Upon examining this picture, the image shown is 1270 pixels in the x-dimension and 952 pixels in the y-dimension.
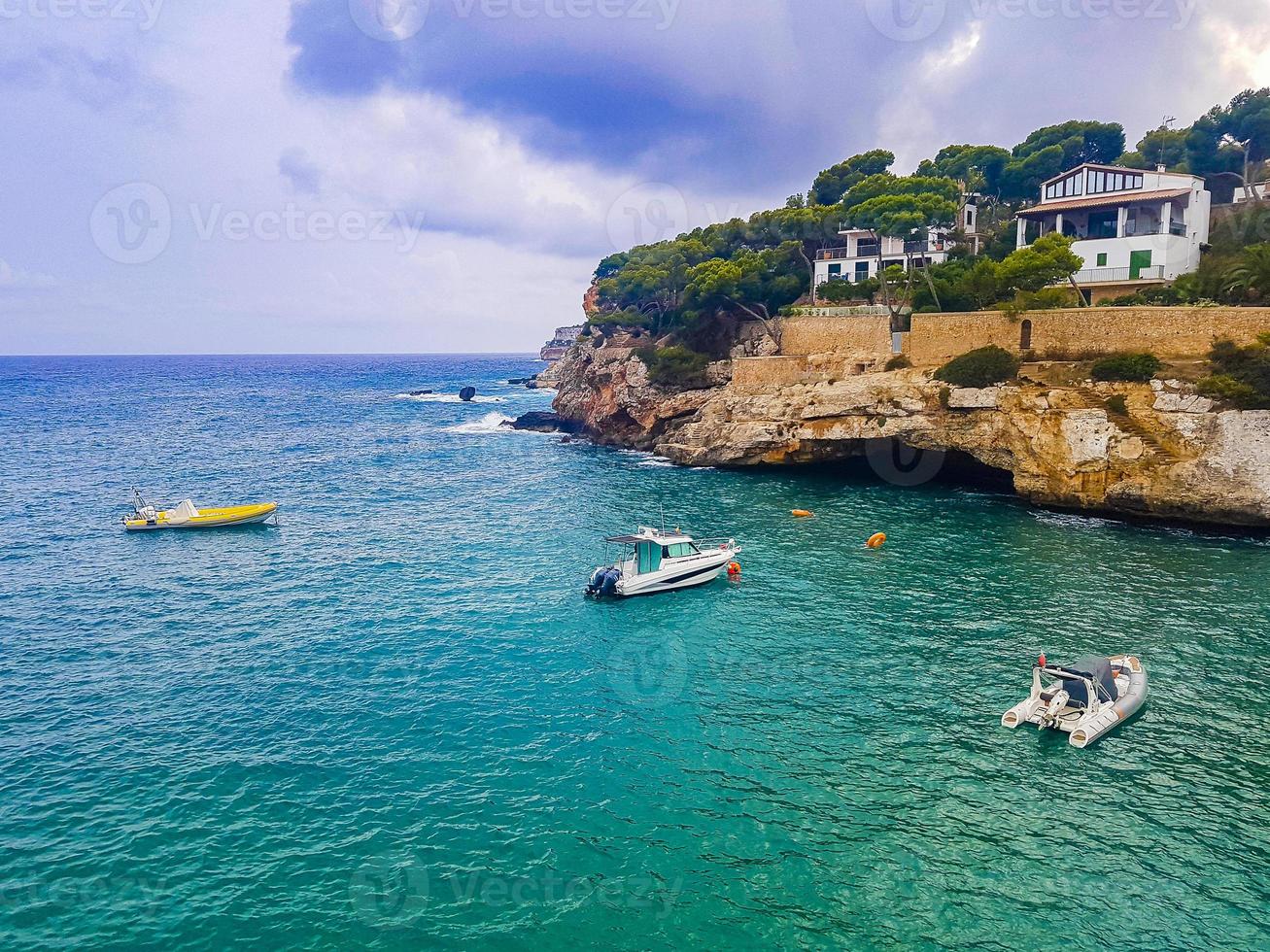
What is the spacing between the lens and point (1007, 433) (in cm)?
4753

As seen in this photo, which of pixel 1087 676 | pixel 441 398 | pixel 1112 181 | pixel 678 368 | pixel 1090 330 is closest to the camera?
pixel 1087 676

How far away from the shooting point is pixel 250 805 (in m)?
19.1

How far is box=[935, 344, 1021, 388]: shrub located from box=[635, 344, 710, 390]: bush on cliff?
2404 cm

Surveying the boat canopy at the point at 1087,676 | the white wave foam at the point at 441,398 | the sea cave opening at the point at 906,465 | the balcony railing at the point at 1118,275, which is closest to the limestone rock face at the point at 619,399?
the sea cave opening at the point at 906,465

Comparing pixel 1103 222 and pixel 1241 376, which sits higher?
Answer: pixel 1103 222

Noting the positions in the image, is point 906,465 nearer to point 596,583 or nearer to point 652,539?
point 652,539

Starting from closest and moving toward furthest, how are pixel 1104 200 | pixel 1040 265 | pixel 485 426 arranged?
pixel 1040 265, pixel 1104 200, pixel 485 426

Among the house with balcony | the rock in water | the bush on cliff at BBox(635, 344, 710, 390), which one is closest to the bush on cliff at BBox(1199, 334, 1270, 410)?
the house with balcony

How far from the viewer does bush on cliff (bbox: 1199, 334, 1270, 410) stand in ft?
127

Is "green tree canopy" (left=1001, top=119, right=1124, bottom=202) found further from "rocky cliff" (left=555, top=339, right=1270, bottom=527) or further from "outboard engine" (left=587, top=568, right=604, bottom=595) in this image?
"outboard engine" (left=587, top=568, right=604, bottom=595)

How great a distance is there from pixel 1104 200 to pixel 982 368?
24.0 m

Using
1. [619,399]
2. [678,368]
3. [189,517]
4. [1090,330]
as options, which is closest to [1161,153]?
[1090,330]

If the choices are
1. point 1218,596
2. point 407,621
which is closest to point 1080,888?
point 1218,596

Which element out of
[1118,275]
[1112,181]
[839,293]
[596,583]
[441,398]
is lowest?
[596,583]
